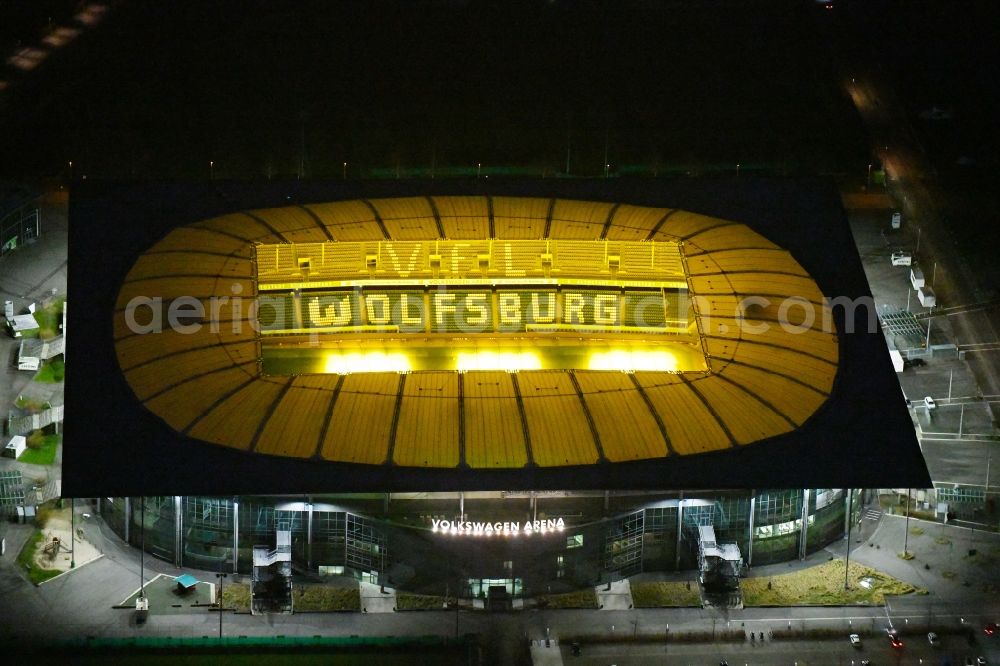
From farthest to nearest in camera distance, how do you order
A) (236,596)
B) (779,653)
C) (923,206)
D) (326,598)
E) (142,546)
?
(923,206), (142,546), (236,596), (326,598), (779,653)

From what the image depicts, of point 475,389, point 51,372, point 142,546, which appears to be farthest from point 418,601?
point 51,372

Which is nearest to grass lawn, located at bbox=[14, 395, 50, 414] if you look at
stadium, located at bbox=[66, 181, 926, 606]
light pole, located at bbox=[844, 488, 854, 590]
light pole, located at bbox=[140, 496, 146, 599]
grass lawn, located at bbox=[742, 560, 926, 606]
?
stadium, located at bbox=[66, 181, 926, 606]

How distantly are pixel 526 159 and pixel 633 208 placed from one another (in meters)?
28.6

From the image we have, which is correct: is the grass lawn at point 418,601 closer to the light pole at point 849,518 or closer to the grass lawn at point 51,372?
the light pole at point 849,518

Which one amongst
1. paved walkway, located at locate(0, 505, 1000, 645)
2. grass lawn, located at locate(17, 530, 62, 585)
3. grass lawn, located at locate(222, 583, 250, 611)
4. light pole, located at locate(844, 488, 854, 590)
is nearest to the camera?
paved walkway, located at locate(0, 505, 1000, 645)

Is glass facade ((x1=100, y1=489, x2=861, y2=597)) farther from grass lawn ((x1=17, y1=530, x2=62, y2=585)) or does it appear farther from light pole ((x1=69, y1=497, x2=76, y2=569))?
grass lawn ((x1=17, y1=530, x2=62, y2=585))

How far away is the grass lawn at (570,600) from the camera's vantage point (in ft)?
343

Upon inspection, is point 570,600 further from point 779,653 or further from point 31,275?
point 31,275

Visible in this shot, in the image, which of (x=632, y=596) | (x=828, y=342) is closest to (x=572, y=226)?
(x=828, y=342)

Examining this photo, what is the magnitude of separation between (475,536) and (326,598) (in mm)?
9800

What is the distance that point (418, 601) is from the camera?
105m

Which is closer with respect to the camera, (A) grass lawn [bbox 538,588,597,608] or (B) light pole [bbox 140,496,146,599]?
(A) grass lawn [bbox 538,588,597,608]

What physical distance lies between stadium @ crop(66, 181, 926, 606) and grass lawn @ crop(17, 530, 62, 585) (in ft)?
18.0

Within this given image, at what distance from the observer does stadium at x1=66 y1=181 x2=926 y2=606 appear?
102500 millimetres
